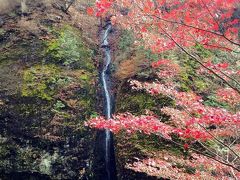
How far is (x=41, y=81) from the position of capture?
10234 millimetres

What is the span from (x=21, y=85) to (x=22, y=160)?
9.45ft

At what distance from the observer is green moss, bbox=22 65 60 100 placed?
9.80 m

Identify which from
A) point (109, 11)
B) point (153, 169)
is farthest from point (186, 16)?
point (153, 169)

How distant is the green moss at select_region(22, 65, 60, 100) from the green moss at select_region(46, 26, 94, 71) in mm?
701

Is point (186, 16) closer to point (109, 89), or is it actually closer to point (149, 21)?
point (149, 21)

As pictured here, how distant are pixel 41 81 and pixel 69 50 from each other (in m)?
2.36

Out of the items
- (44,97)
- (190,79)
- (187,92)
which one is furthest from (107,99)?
(190,79)

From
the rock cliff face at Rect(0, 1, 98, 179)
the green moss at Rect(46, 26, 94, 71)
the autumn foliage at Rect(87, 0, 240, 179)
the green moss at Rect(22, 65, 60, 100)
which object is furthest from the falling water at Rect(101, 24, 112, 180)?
the green moss at Rect(22, 65, 60, 100)

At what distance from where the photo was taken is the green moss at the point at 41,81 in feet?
32.1

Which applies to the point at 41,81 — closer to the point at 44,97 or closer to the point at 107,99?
the point at 44,97

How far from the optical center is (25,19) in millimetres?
13055

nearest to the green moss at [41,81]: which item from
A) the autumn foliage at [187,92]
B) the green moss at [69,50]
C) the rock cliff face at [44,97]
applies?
the rock cliff face at [44,97]

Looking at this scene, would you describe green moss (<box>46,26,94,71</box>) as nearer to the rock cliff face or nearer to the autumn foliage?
the rock cliff face

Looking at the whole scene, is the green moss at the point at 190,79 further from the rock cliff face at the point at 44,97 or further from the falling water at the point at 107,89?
the rock cliff face at the point at 44,97
